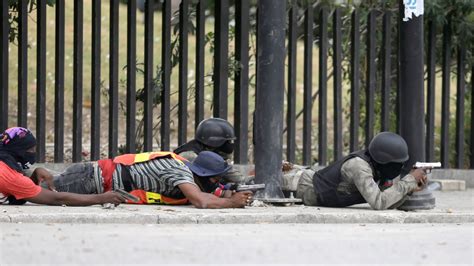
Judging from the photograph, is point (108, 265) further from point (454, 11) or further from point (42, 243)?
point (454, 11)

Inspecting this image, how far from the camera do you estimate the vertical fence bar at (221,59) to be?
43.3ft

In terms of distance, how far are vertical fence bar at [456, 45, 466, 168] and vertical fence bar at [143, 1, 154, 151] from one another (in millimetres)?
3997

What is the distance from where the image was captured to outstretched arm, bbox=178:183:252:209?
10164 mm

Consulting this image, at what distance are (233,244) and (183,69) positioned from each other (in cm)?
497

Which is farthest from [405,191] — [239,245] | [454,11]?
[454,11]

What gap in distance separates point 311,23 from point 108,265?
705 centimetres

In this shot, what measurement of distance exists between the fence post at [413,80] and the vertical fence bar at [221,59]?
8.40ft

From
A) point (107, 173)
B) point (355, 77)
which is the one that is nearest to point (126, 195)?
point (107, 173)

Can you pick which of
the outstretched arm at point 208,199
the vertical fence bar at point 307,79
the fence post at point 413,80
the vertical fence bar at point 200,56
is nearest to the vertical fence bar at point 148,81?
the vertical fence bar at point 200,56

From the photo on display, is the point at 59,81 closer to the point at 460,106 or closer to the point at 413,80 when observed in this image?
the point at 413,80

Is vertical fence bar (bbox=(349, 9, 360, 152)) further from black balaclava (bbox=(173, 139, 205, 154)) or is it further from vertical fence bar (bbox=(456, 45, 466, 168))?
black balaclava (bbox=(173, 139, 205, 154))

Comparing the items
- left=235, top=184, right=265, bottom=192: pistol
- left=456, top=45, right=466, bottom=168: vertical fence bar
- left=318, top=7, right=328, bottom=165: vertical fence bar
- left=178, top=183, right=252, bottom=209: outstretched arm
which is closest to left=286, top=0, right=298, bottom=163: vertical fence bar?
left=318, top=7, right=328, bottom=165: vertical fence bar

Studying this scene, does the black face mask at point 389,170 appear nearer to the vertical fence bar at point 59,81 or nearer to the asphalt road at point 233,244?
the asphalt road at point 233,244

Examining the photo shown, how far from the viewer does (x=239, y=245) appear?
833 cm
